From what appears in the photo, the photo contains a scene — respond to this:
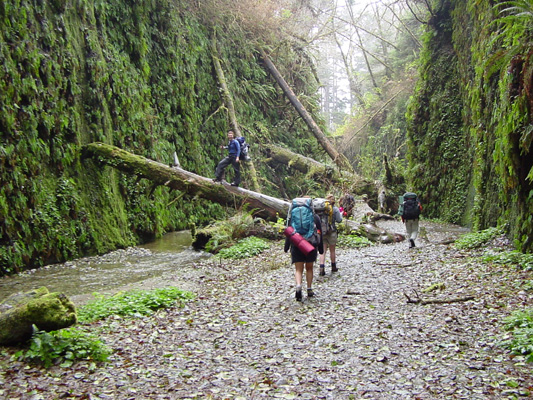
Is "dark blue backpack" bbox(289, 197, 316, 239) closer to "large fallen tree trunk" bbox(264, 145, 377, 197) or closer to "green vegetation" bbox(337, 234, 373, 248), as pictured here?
"green vegetation" bbox(337, 234, 373, 248)

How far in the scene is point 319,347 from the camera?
213 inches

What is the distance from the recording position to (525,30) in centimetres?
785

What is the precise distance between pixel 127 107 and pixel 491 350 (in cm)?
1319

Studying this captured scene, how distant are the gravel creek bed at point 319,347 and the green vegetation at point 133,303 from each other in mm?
244

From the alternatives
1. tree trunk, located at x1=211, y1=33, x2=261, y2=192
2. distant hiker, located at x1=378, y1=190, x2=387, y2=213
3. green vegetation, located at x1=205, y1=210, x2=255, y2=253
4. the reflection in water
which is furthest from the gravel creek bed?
tree trunk, located at x1=211, y1=33, x2=261, y2=192

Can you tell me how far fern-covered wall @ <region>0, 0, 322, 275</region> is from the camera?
9953 mm

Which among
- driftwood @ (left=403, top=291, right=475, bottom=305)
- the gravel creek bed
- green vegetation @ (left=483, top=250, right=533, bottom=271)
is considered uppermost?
green vegetation @ (left=483, top=250, right=533, bottom=271)

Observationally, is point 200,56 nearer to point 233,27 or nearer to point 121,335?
point 233,27

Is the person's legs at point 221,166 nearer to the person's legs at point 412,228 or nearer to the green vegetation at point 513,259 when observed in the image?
the person's legs at point 412,228

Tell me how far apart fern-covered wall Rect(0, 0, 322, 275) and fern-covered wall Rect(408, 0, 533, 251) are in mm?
8919

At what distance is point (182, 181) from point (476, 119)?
29.4 feet

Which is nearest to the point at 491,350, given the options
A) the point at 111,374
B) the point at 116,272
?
the point at 111,374

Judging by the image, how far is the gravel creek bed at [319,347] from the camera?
4.19m

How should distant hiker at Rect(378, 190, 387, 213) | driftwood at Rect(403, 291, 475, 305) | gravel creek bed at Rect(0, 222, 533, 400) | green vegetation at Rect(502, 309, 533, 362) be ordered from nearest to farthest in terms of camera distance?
1. gravel creek bed at Rect(0, 222, 533, 400)
2. green vegetation at Rect(502, 309, 533, 362)
3. driftwood at Rect(403, 291, 475, 305)
4. distant hiker at Rect(378, 190, 387, 213)
